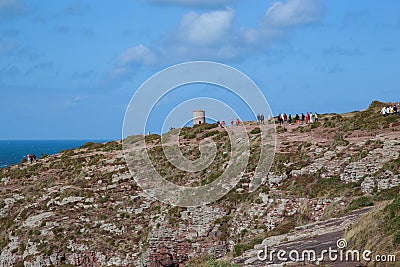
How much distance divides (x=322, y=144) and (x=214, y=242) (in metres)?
13.4

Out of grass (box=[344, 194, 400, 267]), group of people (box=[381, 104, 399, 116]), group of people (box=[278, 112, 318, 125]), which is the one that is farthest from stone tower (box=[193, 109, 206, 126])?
grass (box=[344, 194, 400, 267])

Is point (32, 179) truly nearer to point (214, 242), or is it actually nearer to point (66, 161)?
point (66, 161)

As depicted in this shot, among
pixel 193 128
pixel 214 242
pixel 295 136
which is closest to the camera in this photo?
pixel 214 242

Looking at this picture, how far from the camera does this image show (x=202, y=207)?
35.2 meters

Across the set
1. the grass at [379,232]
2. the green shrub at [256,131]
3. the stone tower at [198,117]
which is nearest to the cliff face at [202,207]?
the green shrub at [256,131]

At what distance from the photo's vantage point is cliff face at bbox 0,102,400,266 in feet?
101

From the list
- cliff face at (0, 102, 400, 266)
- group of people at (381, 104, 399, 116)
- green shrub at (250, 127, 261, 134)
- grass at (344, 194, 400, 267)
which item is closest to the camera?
grass at (344, 194, 400, 267)

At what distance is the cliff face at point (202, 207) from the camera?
101 ft

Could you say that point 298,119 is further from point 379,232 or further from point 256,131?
point 379,232

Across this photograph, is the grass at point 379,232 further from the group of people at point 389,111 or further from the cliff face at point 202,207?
the group of people at point 389,111

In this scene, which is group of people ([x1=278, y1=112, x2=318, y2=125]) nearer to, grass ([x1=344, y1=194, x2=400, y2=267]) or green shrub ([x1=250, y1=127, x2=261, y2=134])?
green shrub ([x1=250, y1=127, x2=261, y2=134])

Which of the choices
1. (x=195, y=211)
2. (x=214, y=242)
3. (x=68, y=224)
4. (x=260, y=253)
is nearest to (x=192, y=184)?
(x=195, y=211)

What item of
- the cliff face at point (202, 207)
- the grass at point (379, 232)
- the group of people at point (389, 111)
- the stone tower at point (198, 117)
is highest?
the stone tower at point (198, 117)

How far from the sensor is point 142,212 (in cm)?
3688
